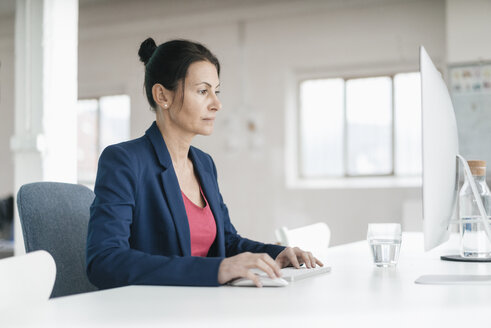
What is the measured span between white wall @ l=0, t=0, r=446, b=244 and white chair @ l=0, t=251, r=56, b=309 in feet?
18.2

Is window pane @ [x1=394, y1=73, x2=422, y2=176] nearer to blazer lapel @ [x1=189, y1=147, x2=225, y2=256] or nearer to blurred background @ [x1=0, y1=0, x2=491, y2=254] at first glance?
blurred background @ [x1=0, y1=0, x2=491, y2=254]

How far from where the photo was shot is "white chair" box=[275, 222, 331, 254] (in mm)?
1883

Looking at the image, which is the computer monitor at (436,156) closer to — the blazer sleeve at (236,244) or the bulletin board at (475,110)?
the blazer sleeve at (236,244)

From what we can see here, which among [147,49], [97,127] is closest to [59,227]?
[147,49]

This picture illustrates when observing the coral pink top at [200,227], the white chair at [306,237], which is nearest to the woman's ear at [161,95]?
the coral pink top at [200,227]

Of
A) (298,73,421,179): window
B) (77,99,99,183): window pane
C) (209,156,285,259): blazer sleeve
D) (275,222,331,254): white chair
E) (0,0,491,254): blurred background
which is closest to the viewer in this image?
(209,156,285,259): blazer sleeve

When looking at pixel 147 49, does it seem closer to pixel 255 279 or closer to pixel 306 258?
pixel 306 258

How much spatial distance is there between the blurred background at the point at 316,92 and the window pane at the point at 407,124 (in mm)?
11

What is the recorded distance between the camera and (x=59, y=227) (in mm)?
1605

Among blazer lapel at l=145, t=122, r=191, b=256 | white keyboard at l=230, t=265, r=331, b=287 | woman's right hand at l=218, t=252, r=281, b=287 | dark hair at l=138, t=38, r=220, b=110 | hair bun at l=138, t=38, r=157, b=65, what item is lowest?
white keyboard at l=230, t=265, r=331, b=287

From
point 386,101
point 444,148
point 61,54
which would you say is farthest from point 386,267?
point 386,101

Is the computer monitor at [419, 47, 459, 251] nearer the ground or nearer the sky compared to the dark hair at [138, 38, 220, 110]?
nearer the ground

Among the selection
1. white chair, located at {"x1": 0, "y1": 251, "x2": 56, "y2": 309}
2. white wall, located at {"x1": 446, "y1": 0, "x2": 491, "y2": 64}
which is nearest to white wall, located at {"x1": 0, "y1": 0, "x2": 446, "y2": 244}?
white wall, located at {"x1": 446, "y1": 0, "x2": 491, "y2": 64}

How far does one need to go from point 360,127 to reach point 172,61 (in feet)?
16.3
